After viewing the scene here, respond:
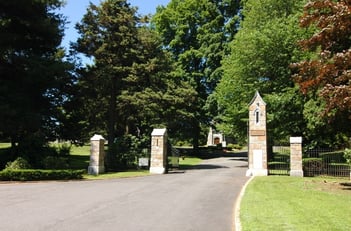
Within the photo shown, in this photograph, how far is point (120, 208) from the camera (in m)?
11.4

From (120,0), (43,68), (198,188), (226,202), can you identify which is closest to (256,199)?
(226,202)

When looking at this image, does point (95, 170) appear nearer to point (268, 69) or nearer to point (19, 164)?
point (19, 164)

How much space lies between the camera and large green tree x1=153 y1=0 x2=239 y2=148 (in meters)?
45.1

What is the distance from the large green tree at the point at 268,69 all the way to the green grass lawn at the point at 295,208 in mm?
12980

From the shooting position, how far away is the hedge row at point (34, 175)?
2055 centimetres

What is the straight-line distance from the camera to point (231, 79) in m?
33.2

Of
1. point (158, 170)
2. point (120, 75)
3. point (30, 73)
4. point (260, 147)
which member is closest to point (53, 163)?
point (30, 73)

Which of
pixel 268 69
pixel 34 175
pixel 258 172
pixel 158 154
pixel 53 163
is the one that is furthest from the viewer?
pixel 268 69

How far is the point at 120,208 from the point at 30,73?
661 inches

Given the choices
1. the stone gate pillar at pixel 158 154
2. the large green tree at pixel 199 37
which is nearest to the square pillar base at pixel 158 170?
the stone gate pillar at pixel 158 154

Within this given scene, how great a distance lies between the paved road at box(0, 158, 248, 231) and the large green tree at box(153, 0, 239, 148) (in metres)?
29.1

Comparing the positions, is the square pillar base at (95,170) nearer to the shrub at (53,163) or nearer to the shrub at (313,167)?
the shrub at (53,163)

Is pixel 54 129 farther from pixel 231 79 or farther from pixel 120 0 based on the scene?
pixel 231 79

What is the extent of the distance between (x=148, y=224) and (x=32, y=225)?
2.52 metres
